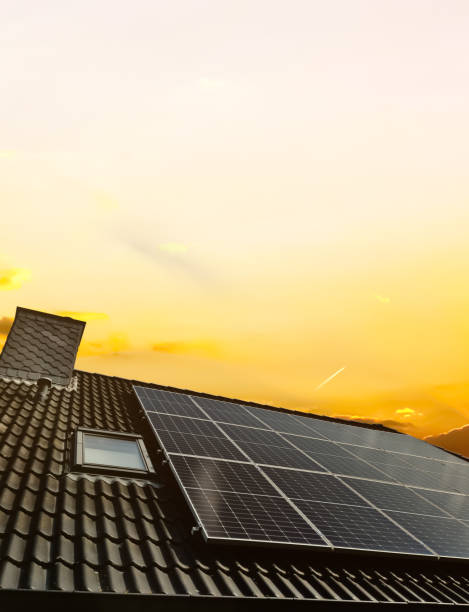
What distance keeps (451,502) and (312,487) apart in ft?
12.7

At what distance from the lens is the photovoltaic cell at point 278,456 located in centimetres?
972

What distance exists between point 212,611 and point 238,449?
4.43 m

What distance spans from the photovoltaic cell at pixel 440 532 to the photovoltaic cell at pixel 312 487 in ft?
2.87

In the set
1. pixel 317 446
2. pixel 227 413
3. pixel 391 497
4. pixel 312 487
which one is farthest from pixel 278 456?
pixel 227 413

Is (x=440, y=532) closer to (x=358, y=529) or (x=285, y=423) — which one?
(x=358, y=529)

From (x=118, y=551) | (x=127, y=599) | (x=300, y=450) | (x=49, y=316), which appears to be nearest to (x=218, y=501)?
(x=118, y=551)

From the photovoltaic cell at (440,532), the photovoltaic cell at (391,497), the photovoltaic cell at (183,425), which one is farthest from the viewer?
the photovoltaic cell at (183,425)

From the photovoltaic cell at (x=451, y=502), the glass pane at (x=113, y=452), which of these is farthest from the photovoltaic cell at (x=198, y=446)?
the photovoltaic cell at (x=451, y=502)

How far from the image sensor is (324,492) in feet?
28.9

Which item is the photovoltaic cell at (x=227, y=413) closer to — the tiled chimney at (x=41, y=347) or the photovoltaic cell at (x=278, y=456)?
the photovoltaic cell at (x=278, y=456)

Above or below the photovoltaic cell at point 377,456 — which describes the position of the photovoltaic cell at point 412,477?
below

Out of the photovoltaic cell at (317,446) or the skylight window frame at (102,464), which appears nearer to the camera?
the skylight window frame at (102,464)

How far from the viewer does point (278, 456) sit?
402 inches

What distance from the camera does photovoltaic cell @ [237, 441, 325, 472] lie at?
9719 mm
